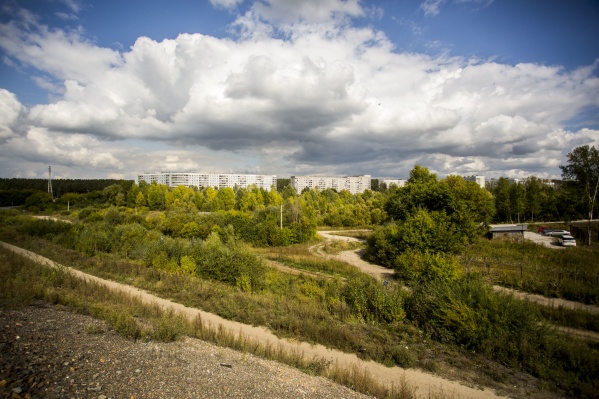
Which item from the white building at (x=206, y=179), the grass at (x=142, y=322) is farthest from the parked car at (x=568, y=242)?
the white building at (x=206, y=179)

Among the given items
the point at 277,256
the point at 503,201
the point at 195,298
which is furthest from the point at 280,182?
the point at 195,298

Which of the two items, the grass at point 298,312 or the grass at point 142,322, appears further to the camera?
the grass at point 298,312

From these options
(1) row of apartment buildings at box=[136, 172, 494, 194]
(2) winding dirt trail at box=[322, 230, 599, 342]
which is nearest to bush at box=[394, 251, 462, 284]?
(2) winding dirt trail at box=[322, 230, 599, 342]

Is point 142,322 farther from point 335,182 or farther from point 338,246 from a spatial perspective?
point 335,182

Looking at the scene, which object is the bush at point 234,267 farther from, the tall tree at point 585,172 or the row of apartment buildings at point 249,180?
the row of apartment buildings at point 249,180

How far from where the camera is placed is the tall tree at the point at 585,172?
96.7ft

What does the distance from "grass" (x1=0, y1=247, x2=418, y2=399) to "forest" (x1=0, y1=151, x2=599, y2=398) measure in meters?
0.65

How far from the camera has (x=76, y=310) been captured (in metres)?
10.5

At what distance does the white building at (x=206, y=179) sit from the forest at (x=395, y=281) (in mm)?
101614

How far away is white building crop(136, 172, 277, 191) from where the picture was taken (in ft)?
459

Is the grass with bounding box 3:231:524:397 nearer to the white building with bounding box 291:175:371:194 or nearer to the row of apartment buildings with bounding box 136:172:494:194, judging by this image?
the row of apartment buildings with bounding box 136:172:494:194

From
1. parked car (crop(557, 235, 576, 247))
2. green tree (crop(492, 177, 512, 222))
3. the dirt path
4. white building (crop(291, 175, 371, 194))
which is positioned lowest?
the dirt path

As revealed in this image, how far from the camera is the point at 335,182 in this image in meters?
155

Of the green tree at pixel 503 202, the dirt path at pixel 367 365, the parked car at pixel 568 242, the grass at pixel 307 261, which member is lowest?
the grass at pixel 307 261
